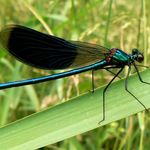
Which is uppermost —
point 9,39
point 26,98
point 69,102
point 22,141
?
point 9,39

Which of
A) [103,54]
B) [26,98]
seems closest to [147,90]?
[103,54]

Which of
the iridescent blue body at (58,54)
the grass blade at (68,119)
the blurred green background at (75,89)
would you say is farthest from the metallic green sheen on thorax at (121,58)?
the grass blade at (68,119)

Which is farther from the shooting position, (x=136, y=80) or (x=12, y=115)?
(x=12, y=115)

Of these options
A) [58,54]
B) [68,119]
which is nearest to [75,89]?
[58,54]

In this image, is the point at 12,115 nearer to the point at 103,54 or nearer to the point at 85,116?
the point at 103,54

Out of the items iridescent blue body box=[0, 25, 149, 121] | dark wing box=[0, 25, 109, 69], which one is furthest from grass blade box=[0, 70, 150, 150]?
dark wing box=[0, 25, 109, 69]

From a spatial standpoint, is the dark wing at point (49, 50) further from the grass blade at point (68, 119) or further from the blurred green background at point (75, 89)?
the grass blade at point (68, 119)

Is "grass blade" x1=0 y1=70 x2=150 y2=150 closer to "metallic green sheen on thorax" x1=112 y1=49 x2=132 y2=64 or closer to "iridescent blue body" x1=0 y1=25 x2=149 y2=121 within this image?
"iridescent blue body" x1=0 y1=25 x2=149 y2=121
